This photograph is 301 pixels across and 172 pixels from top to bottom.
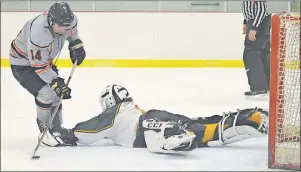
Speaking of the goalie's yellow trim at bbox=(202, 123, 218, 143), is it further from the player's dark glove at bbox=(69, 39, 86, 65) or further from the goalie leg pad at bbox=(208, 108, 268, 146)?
the player's dark glove at bbox=(69, 39, 86, 65)

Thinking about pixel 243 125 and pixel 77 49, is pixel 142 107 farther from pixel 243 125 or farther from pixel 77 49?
pixel 243 125

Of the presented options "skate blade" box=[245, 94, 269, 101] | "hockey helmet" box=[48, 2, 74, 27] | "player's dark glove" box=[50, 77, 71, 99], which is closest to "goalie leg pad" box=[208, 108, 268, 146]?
"player's dark glove" box=[50, 77, 71, 99]

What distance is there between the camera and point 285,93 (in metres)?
2.71

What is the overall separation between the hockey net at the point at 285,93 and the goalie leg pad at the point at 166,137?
37cm

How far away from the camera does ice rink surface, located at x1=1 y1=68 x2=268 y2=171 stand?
2.82 meters

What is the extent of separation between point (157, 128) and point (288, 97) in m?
0.60

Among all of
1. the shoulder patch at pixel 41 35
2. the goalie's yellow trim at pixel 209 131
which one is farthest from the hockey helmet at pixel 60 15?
the goalie's yellow trim at pixel 209 131

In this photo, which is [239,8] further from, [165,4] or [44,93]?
[44,93]

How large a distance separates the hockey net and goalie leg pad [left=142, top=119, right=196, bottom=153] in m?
0.37

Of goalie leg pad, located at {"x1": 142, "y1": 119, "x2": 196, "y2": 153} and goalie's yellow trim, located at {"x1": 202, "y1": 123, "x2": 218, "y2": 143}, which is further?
goalie's yellow trim, located at {"x1": 202, "y1": 123, "x2": 218, "y2": 143}

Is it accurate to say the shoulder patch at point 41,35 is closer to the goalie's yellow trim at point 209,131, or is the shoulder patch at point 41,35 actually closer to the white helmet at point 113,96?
the white helmet at point 113,96

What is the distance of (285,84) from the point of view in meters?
2.70

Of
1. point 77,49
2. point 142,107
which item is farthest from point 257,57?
point 77,49

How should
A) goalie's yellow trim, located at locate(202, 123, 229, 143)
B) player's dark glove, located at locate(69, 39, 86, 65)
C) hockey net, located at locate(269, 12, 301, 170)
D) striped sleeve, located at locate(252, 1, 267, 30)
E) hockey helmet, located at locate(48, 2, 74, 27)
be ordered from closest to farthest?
hockey net, located at locate(269, 12, 301, 170), goalie's yellow trim, located at locate(202, 123, 229, 143), hockey helmet, located at locate(48, 2, 74, 27), player's dark glove, located at locate(69, 39, 86, 65), striped sleeve, located at locate(252, 1, 267, 30)
